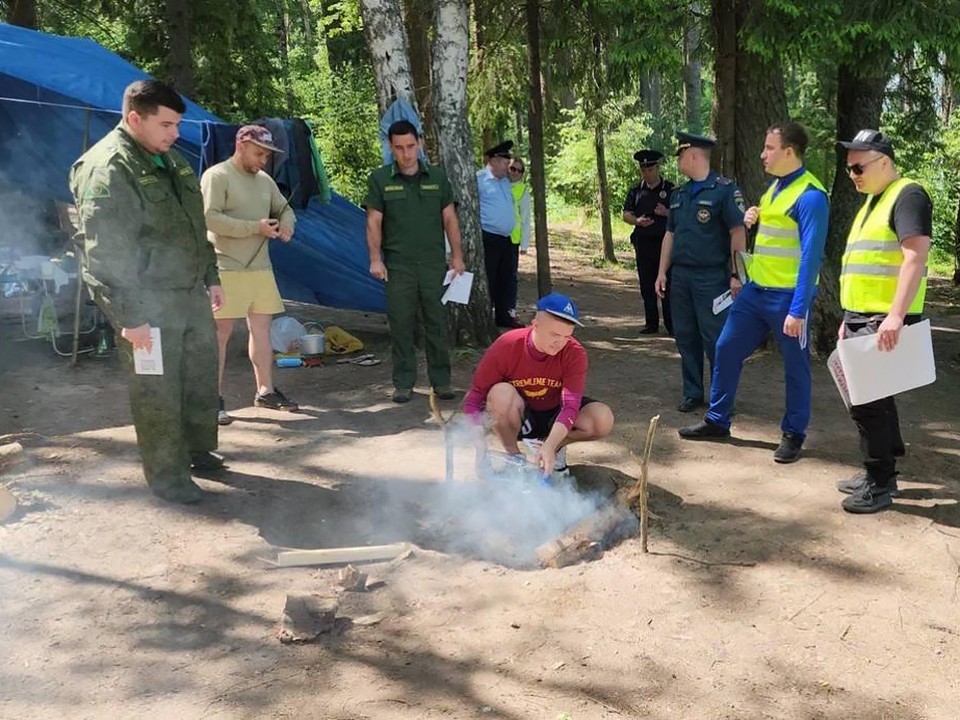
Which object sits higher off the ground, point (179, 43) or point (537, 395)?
point (179, 43)

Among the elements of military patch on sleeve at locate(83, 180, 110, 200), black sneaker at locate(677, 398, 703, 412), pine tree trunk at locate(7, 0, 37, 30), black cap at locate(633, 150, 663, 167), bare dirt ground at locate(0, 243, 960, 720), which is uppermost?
pine tree trunk at locate(7, 0, 37, 30)

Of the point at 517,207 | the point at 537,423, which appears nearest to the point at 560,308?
the point at 537,423

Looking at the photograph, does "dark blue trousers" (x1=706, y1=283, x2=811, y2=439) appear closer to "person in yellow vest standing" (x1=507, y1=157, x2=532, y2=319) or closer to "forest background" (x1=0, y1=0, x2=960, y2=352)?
"forest background" (x1=0, y1=0, x2=960, y2=352)

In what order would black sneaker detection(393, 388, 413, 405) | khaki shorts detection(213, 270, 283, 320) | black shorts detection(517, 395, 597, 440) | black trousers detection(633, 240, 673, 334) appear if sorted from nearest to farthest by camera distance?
1. black shorts detection(517, 395, 597, 440)
2. khaki shorts detection(213, 270, 283, 320)
3. black sneaker detection(393, 388, 413, 405)
4. black trousers detection(633, 240, 673, 334)

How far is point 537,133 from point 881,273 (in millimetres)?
5517

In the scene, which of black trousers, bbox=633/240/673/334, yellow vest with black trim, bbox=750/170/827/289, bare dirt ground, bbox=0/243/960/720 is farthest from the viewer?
black trousers, bbox=633/240/673/334

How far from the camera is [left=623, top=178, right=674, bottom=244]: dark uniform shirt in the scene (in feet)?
27.0

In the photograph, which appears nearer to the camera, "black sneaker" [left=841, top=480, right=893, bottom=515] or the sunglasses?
the sunglasses

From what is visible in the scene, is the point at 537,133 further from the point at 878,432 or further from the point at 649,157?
the point at 878,432

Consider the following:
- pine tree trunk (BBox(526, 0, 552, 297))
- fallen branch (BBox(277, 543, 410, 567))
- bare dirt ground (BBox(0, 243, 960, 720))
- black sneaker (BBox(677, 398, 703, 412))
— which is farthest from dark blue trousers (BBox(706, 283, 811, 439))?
pine tree trunk (BBox(526, 0, 552, 297))

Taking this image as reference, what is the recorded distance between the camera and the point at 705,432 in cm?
517

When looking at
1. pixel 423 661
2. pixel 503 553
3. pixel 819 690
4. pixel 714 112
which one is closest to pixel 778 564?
pixel 819 690

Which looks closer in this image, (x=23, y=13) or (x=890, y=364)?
(x=890, y=364)

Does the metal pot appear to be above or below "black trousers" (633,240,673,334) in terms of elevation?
below
